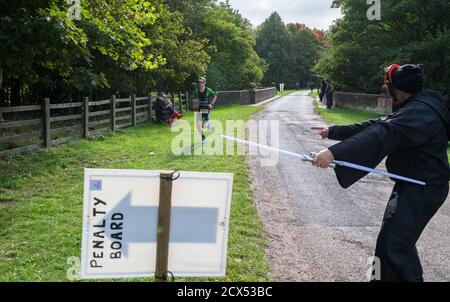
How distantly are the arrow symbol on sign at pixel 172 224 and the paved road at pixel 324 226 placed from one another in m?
1.62

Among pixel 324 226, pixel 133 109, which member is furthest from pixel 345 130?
pixel 133 109

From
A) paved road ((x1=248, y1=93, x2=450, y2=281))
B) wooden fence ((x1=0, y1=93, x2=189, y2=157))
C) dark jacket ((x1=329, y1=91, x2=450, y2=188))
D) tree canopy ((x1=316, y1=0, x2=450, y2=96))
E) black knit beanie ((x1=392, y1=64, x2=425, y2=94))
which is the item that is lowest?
paved road ((x1=248, y1=93, x2=450, y2=281))

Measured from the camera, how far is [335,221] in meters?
6.86

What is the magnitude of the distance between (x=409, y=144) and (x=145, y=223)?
2.04 m

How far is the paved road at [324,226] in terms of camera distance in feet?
16.7

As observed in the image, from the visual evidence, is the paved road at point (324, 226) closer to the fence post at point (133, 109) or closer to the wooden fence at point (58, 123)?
the wooden fence at point (58, 123)

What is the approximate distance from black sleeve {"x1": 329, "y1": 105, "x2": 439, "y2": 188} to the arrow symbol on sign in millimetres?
1078

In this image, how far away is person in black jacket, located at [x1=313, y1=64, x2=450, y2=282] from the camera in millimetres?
3605

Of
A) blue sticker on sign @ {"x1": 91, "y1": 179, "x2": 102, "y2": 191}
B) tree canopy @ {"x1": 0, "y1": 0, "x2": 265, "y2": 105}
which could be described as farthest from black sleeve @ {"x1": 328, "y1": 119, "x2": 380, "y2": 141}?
tree canopy @ {"x1": 0, "y1": 0, "x2": 265, "y2": 105}

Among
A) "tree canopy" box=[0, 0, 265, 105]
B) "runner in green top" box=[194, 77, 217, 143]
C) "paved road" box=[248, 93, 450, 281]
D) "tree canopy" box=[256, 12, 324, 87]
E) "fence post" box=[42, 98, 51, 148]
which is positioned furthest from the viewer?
"tree canopy" box=[256, 12, 324, 87]

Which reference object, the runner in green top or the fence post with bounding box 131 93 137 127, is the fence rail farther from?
the runner in green top
